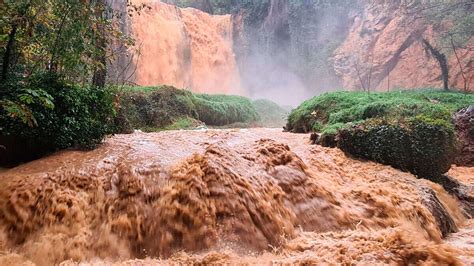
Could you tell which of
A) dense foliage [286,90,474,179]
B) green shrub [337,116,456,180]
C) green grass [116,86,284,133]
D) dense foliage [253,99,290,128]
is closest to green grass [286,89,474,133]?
dense foliage [286,90,474,179]

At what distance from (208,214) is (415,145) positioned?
5.59 metres

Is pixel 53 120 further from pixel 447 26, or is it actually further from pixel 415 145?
pixel 447 26

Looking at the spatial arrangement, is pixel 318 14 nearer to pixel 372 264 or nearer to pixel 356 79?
pixel 356 79

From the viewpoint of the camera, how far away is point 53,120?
5.93 m

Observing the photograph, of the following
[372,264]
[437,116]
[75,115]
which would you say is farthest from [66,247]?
[437,116]

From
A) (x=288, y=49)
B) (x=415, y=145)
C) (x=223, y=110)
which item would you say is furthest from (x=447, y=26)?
(x=415, y=145)

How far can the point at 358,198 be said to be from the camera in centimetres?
615

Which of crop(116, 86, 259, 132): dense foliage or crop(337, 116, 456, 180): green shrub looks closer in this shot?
crop(337, 116, 456, 180): green shrub

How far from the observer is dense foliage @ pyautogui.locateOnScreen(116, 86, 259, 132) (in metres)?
12.5

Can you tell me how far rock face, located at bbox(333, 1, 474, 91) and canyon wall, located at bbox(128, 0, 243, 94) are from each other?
9.25m

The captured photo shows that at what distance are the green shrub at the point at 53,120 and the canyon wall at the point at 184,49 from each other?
38.4 ft

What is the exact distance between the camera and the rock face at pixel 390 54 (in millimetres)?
21250

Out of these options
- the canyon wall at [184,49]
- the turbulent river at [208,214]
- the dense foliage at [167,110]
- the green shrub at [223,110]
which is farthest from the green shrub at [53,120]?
the canyon wall at [184,49]

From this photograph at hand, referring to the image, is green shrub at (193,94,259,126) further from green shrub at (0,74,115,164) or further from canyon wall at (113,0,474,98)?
green shrub at (0,74,115,164)
